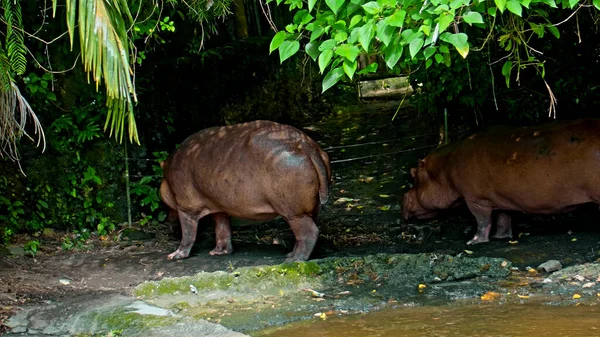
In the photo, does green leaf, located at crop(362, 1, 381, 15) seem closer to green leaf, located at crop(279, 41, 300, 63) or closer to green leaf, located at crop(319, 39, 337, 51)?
green leaf, located at crop(319, 39, 337, 51)

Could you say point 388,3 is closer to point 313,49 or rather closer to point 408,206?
→ point 313,49

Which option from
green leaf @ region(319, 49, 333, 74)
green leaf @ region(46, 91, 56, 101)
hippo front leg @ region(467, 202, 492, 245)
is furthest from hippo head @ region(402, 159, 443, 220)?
green leaf @ region(319, 49, 333, 74)

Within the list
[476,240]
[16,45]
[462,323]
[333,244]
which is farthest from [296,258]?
[16,45]

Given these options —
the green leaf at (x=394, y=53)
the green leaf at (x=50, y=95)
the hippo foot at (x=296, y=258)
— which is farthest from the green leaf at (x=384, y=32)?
the green leaf at (x=50, y=95)

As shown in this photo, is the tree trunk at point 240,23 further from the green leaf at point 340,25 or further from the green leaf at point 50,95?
the green leaf at point 340,25

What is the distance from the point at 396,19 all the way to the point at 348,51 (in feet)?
1.24

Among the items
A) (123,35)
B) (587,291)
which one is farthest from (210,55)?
(587,291)

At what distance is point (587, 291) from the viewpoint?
6668mm

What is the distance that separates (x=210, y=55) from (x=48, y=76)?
3.25 meters

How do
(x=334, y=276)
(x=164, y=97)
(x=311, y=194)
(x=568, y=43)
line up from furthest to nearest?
1. (x=164, y=97)
2. (x=568, y=43)
3. (x=311, y=194)
4. (x=334, y=276)

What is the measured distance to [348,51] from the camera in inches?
196

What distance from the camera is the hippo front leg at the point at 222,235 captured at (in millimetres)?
8984

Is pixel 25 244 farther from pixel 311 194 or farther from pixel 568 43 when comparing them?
pixel 568 43

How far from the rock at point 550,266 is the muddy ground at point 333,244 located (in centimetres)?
24
